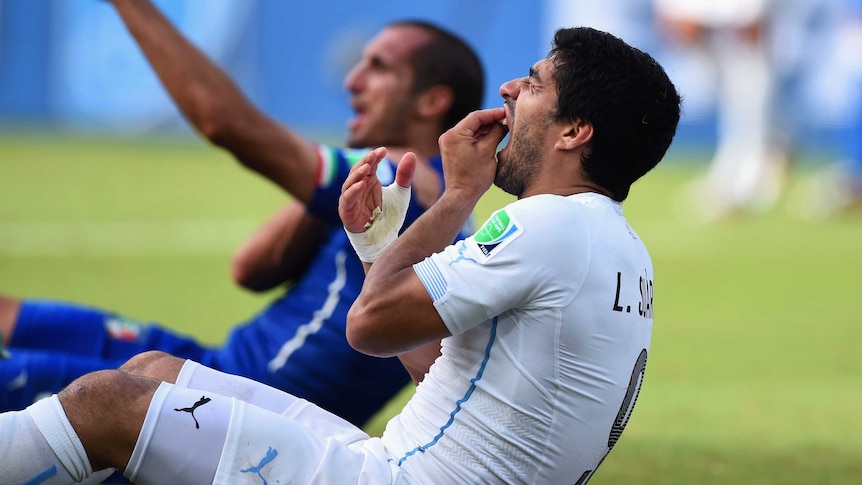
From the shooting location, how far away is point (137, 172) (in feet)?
50.6

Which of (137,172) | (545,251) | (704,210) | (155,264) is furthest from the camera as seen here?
(137,172)

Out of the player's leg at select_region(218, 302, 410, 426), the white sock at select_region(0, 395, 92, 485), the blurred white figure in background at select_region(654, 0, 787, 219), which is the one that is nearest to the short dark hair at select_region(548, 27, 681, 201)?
the white sock at select_region(0, 395, 92, 485)

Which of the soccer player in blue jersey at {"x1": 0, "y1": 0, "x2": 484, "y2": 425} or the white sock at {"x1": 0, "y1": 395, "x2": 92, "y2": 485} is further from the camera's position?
the soccer player in blue jersey at {"x1": 0, "y1": 0, "x2": 484, "y2": 425}

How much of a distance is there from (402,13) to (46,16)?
5.20 metres

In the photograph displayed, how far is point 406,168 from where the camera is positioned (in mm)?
3125

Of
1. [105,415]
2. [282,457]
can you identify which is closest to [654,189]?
Answer: [282,457]

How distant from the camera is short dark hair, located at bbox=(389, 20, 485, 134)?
16.3ft

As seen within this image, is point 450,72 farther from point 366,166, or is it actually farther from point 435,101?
point 366,166

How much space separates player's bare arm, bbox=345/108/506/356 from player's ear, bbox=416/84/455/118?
1.82m

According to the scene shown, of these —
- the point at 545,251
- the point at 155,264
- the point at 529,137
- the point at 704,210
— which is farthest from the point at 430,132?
the point at 704,210

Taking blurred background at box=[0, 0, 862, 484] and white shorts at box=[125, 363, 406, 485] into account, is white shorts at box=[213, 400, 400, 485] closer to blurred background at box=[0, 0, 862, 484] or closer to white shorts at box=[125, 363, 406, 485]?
white shorts at box=[125, 363, 406, 485]

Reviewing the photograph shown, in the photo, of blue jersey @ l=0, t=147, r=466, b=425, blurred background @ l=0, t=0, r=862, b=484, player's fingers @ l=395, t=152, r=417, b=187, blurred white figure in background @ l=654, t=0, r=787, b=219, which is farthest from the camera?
blurred white figure in background @ l=654, t=0, r=787, b=219

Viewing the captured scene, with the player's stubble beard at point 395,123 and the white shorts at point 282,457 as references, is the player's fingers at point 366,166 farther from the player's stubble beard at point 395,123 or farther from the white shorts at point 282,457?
the player's stubble beard at point 395,123

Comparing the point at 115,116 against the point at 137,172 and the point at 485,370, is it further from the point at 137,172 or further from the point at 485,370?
the point at 485,370
